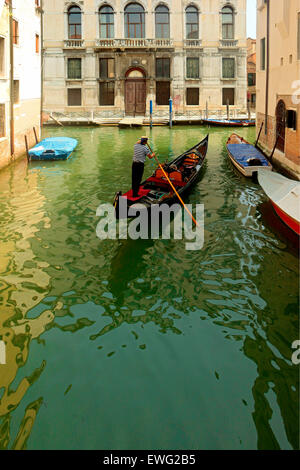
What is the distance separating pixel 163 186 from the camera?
9469 millimetres

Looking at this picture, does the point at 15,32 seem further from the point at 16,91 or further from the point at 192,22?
the point at 192,22

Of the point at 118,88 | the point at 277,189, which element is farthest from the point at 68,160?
the point at 118,88

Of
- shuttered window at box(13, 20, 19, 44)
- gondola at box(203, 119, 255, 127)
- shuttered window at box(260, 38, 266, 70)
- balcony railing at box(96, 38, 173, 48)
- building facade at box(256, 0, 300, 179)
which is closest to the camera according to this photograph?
building facade at box(256, 0, 300, 179)

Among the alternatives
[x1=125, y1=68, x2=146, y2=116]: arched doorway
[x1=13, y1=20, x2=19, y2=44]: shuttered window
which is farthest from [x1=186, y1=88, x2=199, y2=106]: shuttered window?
[x1=13, y1=20, x2=19, y2=44]: shuttered window

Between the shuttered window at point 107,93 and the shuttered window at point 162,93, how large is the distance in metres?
3.34

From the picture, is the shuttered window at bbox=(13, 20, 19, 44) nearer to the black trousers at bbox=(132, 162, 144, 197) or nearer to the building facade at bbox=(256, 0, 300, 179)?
the building facade at bbox=(256, 0, 300, 179)

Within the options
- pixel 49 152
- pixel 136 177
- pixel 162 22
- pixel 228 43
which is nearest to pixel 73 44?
pixel 162 22

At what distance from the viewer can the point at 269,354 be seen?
14.1 feet

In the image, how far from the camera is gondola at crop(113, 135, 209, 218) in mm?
7782

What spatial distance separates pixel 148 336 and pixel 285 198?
4.45 m

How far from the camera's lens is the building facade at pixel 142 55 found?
30.6 metres

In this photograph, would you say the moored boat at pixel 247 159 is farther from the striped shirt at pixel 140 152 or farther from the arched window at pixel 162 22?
the arched window at pixel 162 22

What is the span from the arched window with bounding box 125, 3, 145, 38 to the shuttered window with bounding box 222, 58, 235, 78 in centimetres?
633

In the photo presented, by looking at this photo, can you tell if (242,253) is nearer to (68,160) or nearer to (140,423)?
(140,423)
